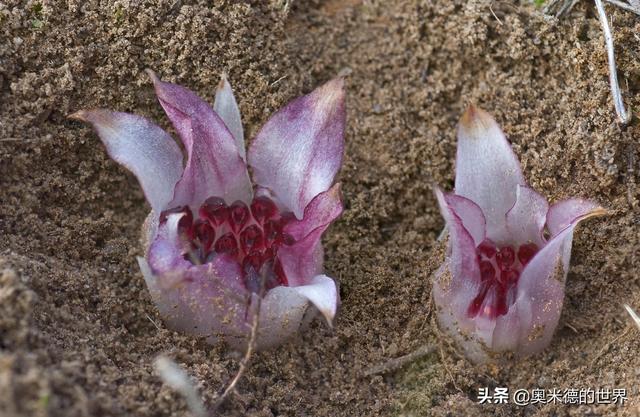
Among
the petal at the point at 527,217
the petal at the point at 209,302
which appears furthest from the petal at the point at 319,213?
the petal at the point at 527,217

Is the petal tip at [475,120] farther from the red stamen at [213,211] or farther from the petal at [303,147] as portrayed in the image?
the red stamen at [213,211]

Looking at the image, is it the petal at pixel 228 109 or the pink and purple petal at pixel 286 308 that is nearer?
the pink and purple petal at pixel 286 308

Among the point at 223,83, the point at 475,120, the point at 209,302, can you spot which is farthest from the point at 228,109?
the point at 475,120

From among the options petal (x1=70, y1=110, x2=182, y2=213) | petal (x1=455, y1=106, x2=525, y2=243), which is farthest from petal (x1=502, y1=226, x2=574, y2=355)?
petal (x1=70, y1=110, x2=182, y2=213)

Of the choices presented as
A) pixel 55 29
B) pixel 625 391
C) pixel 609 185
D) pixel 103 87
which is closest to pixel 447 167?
pixel 609 185

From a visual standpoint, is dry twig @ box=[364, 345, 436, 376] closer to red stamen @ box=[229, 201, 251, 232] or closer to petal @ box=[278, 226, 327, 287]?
petal @ box=[278, 226, 327, 287]
